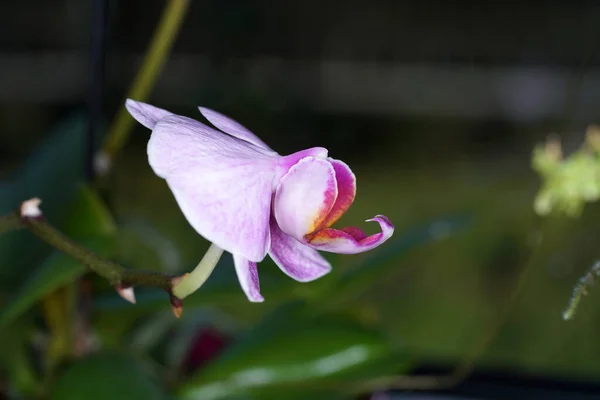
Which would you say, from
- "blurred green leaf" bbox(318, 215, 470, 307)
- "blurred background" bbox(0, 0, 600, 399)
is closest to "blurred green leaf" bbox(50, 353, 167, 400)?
"blurred background" bbox(0, 0, 600, 399)

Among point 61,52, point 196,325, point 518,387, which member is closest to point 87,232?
point 196,325

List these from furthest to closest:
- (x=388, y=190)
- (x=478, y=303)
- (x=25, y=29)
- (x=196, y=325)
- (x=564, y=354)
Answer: (x=25, y=29), (x=388, y=190), (x=478, y=303), (x=564, y=354), (x=196, y=325)

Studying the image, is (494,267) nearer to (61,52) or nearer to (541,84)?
(541,84)

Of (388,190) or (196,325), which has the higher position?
(388,190)

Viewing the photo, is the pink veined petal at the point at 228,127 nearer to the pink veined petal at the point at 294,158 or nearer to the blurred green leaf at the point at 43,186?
the pink veined petal at the point at 294,158

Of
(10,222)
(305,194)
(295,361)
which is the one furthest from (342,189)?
(295,361)

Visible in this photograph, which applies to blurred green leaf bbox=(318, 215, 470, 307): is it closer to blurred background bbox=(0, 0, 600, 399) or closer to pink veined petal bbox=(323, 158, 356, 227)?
blurred background bbox=(0, 0, 600, 399)
